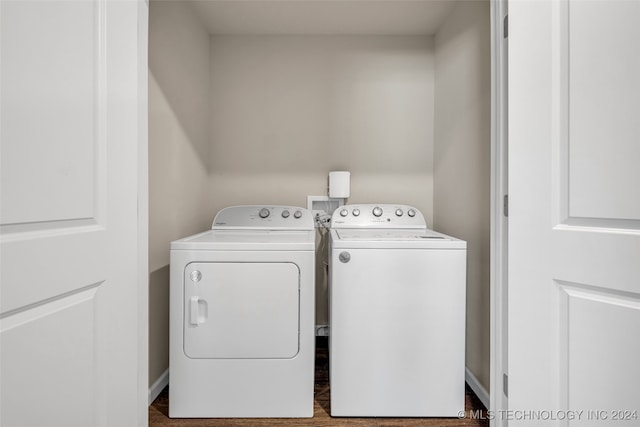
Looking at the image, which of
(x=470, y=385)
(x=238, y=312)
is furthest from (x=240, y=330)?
(x=470, y=385)

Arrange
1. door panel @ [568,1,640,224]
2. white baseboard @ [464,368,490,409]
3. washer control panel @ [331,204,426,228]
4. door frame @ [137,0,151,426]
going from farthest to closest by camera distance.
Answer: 1. washer control panel @ [331,204,426,228]
2. white baseboard @ [464,368,490,409]
3. door frame @ [137,0,151,426]
4. door panel @ [568,1,640,224]

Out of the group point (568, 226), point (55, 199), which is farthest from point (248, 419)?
point (568, 226)

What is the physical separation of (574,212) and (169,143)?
6.01ft

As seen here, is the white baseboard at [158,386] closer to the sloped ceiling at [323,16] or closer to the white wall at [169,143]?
the white wall at [169,143]

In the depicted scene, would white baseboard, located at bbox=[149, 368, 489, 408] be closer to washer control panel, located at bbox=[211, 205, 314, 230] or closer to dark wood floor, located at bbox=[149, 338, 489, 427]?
dark wood floor, located at bbox=[149, 338, 489, 427]

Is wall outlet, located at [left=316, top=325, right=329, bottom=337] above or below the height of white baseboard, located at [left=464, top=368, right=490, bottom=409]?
above

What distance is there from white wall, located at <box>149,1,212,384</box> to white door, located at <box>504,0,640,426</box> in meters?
1.59

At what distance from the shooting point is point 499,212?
46.8 inches

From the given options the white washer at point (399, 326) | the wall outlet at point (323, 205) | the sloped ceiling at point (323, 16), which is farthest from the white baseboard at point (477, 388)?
the sloped ceiling at point (323, 16)

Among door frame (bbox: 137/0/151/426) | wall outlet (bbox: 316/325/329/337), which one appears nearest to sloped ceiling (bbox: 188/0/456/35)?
door frame (bbox: 137/0/151/426)

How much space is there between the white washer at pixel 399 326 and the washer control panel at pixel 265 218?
673 mm

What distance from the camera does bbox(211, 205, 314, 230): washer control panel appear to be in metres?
2.20

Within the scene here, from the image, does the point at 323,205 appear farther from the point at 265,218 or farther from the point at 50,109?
the point at 50,109

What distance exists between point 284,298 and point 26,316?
1009 millimetres
